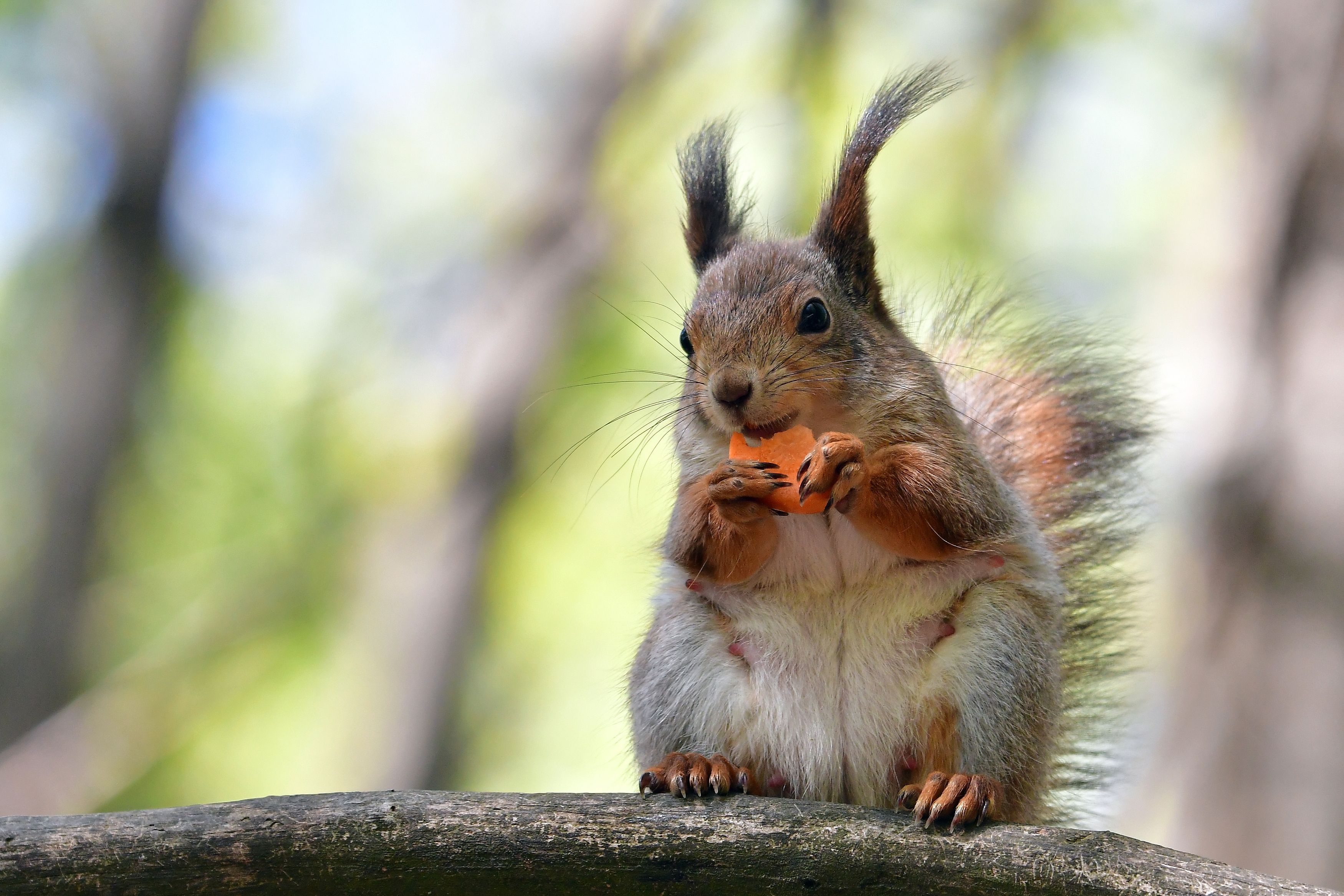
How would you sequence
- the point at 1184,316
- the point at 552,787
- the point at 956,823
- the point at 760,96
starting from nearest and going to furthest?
the point at 956,823, the point at 1184,316, the point at 760,96, the point at 552,787

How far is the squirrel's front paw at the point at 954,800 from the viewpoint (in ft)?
8.50

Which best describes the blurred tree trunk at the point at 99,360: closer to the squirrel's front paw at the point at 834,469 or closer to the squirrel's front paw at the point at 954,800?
the squirrel's front paw at the point at 834,469

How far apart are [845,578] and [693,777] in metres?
0.70

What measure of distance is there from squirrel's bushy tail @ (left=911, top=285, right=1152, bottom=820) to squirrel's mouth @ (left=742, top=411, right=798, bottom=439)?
1.08 m

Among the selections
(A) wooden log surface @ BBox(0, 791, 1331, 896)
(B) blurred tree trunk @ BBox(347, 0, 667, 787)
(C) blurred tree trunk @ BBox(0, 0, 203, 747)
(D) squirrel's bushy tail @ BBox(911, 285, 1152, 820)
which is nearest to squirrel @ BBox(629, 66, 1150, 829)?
(A) wooden log surface @ BBox(0, 791, 1331, 896)

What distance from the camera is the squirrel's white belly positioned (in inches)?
118

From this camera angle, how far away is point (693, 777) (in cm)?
275

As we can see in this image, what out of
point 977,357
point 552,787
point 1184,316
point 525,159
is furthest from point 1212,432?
point 552,787

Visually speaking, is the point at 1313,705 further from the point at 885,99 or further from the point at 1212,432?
the point at 885,99

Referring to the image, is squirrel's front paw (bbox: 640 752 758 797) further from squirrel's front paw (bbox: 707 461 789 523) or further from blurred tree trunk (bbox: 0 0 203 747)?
blurred tree trunk (bbox: 0 0 203 747)

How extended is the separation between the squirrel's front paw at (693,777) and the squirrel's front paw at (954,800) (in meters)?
0.41

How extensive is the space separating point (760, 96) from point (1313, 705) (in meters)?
7.08

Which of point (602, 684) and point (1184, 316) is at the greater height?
point (1184, 316)

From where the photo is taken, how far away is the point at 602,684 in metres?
4.52
